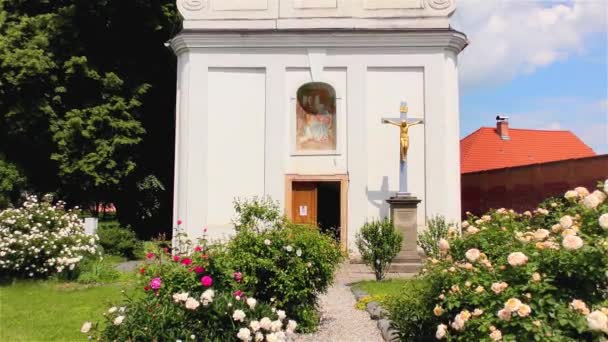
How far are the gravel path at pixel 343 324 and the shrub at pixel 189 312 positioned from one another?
1.19 m

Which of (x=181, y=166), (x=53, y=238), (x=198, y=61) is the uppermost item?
(x=198, y=61)

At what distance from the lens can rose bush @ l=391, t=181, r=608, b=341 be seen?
3127 mm

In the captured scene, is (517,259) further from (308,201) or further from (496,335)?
(308,201)

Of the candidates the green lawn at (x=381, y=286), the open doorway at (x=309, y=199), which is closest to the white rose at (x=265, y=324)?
the green lawn at (x=381, y=286)

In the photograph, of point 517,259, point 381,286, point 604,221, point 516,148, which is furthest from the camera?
point 516,148

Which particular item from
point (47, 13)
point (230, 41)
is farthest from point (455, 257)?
point (47, 13)

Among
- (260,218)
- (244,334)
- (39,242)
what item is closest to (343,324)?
(260,218)

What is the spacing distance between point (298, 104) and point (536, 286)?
10.7m

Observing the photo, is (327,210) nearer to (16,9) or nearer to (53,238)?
(53,238)

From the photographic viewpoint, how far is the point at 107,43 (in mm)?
15156

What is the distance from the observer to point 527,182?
16688 millimetres

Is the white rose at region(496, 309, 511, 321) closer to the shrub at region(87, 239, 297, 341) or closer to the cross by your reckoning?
the shrub at region(87, 239, 297, 341)

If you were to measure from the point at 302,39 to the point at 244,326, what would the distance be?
9754 mm

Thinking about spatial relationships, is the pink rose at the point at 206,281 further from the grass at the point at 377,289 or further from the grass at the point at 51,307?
the grass at the point at 377,289
